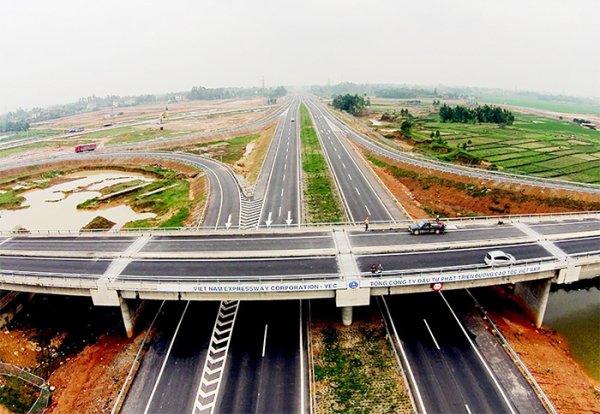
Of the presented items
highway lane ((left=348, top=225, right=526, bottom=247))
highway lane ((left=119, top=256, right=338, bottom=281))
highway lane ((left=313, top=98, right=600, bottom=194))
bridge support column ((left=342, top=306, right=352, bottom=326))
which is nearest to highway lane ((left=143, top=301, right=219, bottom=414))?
Result: highway lane ((left=119, top=256, right=338, bottom=281))

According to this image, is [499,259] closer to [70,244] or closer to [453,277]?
[453,277]

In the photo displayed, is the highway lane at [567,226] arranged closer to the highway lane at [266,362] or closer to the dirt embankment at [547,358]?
the dirt embankment at [547,358]

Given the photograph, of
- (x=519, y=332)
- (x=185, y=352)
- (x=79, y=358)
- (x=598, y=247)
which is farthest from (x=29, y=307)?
(x=598, y=247)

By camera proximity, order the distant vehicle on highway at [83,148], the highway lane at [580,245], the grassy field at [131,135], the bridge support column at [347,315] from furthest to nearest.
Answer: the grassy field at [131,135] < the distant vehicle on highway at [83,148] < the highway lane at [580,245] < the bridge support column at [347,315]

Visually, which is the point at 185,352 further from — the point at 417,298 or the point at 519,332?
the point at 519,332

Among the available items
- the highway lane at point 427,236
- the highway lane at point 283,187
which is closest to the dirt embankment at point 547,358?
the highway lane at point 427,236

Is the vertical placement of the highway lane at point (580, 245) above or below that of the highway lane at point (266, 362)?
above

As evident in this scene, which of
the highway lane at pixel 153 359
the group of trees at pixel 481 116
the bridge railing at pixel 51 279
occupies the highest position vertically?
the group of trees at pixel 481 116
